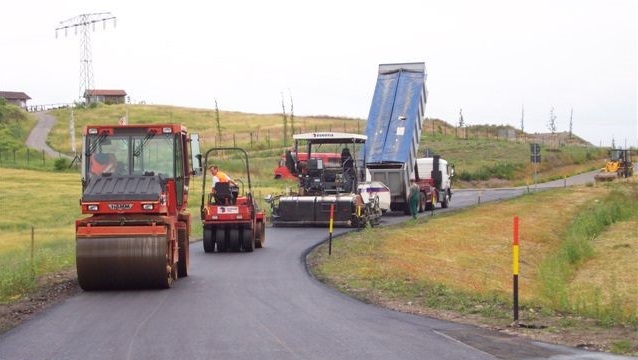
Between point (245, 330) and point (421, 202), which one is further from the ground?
point (421, 202)

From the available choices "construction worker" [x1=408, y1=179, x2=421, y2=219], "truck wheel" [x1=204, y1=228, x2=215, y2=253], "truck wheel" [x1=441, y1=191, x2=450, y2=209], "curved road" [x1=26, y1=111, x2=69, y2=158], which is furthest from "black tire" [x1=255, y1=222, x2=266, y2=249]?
"curved road" [x1=26, y1=111, x2=69, y2=158]

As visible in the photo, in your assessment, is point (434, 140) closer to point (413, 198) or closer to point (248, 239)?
point (413, 198)

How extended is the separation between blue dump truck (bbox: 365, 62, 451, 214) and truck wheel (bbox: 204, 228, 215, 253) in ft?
46.0

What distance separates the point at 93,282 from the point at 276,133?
3373 inches

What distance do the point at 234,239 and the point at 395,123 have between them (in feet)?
49.3

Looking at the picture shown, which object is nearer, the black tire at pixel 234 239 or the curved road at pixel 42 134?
the black tire at pixel 234 239

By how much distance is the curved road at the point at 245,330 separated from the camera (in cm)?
966

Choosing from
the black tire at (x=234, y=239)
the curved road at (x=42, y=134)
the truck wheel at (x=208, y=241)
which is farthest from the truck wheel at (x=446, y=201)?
the curved road at (x=42, y=134)

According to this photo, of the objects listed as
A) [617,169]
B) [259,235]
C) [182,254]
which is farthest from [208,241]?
[617,169]

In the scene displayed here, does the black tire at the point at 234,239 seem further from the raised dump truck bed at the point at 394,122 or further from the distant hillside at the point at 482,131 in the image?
the distant hillside at the point at 482,131

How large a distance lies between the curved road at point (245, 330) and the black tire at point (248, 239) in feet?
19.2

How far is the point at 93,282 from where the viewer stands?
47.8ft

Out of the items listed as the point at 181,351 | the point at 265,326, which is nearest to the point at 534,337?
the point at 265,326

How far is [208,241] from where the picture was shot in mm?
21906
